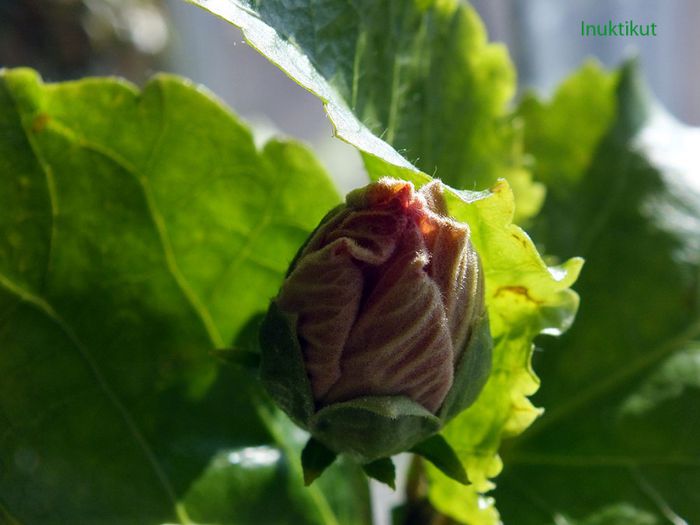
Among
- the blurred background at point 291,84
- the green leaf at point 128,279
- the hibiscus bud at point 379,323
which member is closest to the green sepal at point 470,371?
the hibiscus bud at point 379,323

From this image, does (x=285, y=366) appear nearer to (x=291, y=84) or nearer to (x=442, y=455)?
(x=442, y=455)

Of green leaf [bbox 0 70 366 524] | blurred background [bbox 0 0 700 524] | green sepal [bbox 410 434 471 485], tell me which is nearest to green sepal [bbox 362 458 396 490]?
green sepal [bbox 410 434 471 485]

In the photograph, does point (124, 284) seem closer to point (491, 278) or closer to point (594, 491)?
point (491, 278)

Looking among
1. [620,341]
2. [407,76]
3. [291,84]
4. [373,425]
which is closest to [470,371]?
[373,425]

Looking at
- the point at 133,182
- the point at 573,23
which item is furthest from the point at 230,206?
the point at 573,23

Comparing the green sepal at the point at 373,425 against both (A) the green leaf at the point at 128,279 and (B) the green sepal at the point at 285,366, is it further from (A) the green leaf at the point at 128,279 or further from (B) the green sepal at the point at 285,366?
(A) the green leaf at the point at 128,279

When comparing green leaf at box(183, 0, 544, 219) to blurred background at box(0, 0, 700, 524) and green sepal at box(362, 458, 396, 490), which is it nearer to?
green sepal at box(362, 458, 396, 490)
